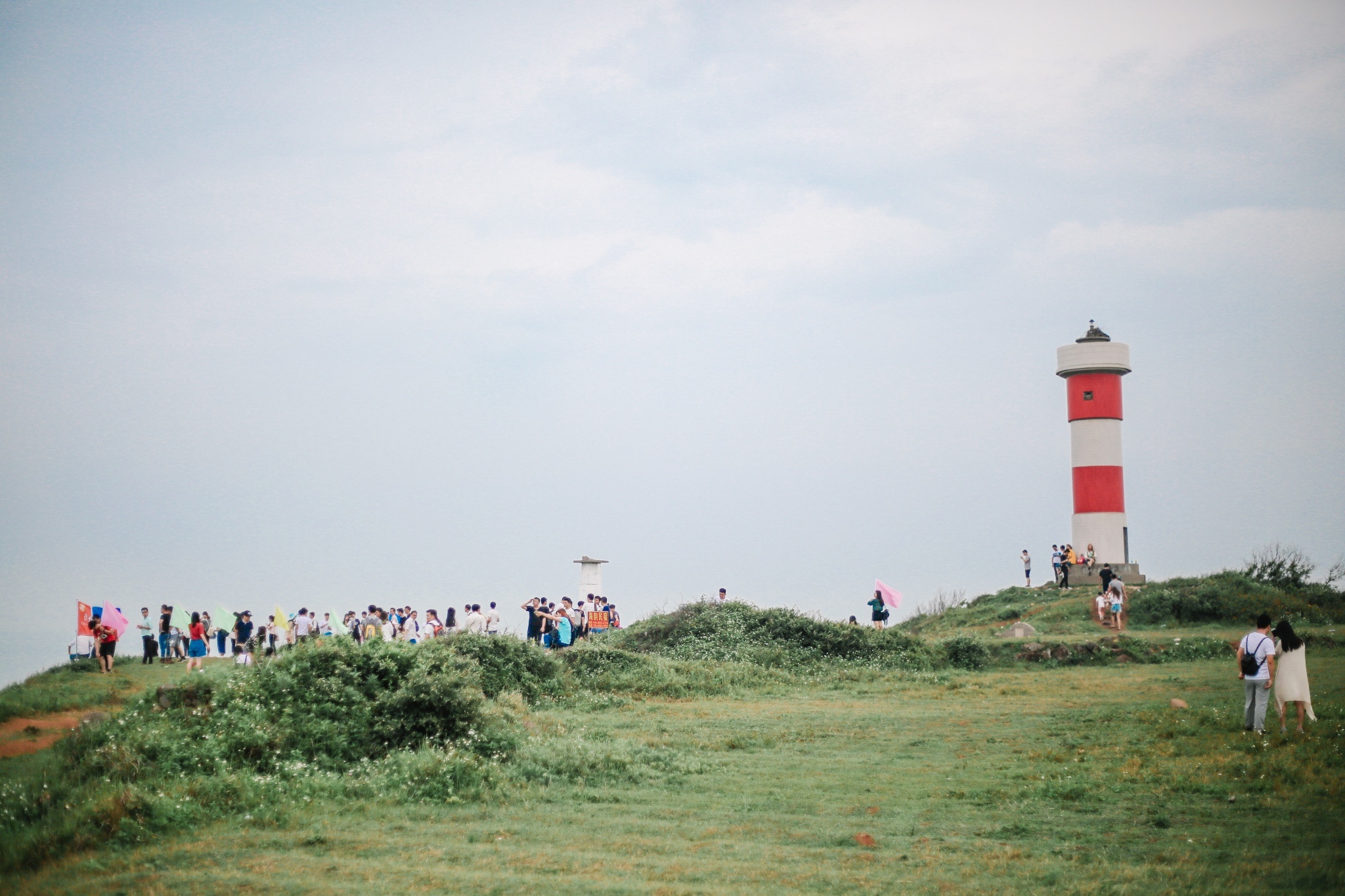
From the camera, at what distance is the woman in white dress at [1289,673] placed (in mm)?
14039

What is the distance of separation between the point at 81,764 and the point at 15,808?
1.46 m

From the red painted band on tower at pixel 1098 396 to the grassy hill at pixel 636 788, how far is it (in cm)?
1901

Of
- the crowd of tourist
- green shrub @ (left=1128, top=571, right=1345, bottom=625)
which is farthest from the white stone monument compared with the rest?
green shrub @ (left=1128, top=571, right=1345, bottom=625)

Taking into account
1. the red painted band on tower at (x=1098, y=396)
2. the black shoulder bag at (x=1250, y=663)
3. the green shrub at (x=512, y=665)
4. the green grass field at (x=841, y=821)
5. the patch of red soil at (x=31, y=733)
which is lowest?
the patch of red soil at (x=31, y=733)

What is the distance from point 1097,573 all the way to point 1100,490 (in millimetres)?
3285

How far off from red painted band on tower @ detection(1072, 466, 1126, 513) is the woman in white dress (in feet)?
83.5

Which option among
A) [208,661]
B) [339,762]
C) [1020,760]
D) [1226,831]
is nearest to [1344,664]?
[1020,760]

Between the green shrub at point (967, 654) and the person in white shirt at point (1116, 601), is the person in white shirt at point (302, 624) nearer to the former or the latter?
the green shrub at point (967, 654)

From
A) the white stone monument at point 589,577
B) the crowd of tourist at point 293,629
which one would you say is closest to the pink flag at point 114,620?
the crowd of tourist at point 293,629

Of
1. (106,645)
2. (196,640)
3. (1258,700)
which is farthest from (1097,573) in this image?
(106,645)

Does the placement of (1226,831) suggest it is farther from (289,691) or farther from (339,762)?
(289,691)

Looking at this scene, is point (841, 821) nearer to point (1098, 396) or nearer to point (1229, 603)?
point (1229, 603)

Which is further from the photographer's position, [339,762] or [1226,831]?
[339,762]

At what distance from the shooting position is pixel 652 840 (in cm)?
1020
